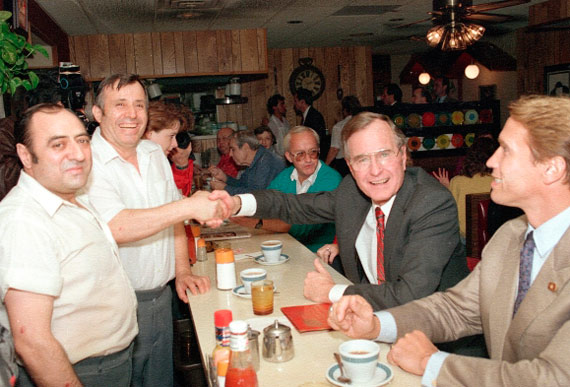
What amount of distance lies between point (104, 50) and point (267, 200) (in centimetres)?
536

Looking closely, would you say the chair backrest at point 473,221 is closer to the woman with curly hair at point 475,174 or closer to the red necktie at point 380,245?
the woman with curly hair at point 475,174

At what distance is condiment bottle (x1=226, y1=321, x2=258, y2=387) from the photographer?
1379mm

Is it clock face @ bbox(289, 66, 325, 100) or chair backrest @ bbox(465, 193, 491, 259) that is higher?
clock face @ bbox(289, 66, 325, 100)

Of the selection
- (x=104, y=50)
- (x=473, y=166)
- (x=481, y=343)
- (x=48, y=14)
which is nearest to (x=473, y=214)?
(x=473, y=166)

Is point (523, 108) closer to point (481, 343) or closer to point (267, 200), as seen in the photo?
point (481, 343)

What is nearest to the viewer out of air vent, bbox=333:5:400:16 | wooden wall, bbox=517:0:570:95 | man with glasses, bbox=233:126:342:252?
man with glasses, bbox=233:126:342:252

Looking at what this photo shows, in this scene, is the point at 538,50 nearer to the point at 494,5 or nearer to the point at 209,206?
the point at 494,5

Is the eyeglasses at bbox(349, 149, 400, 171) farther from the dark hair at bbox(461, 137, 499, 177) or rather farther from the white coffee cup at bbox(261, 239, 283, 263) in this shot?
the dark hair at bbox(461, 137, 499, 177)

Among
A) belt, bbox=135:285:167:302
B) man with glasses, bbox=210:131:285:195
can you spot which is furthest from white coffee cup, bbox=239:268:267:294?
man with glasses, bbox=210:131:285:195

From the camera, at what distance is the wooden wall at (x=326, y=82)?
10.0m

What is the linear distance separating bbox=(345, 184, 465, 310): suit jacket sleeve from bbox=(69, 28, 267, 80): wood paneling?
553 cm

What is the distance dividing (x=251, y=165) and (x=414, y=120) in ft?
8.73

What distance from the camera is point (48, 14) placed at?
18.6ft

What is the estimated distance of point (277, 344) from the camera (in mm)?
1617
